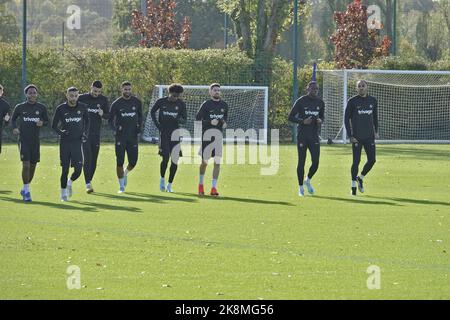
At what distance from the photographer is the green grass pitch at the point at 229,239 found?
37.4ft

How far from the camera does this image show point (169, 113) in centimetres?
2152

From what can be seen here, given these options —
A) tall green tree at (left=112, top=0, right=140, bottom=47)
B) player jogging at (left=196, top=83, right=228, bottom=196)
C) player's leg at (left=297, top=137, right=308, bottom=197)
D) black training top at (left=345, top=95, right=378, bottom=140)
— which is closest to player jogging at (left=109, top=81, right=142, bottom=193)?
player jogging at (left=196, top=83, right=228, bottom=196)

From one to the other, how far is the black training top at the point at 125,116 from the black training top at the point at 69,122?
6.27ft

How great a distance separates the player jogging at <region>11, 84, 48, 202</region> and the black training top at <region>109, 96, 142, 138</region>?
1.78m

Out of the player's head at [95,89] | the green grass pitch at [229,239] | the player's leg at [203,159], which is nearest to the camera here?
the green grass pitch at [229,239]

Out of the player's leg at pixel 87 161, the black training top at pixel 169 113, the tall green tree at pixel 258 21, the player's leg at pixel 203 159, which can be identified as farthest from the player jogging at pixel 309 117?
the tall green tree at pixel 258 21

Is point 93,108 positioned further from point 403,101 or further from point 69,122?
point 403,101

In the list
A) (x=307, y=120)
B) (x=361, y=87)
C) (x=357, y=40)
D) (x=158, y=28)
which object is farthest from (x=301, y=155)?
(x=158, y=28)

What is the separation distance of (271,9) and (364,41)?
367 inches

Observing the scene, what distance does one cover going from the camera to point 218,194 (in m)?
21.5

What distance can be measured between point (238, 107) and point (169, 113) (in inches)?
745

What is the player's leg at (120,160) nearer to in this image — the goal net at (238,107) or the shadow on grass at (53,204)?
the shadow on grass at (53,204)
